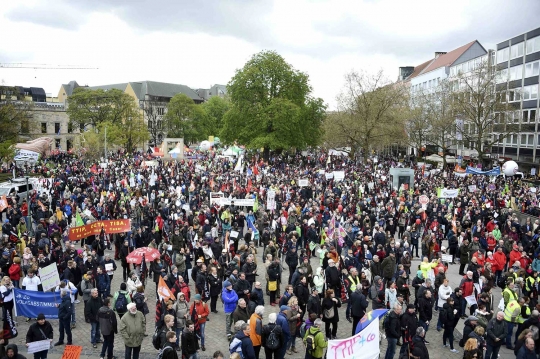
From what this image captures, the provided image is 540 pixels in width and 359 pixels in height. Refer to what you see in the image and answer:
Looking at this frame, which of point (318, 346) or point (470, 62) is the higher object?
point (470, 62)

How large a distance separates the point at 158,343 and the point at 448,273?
11.6m

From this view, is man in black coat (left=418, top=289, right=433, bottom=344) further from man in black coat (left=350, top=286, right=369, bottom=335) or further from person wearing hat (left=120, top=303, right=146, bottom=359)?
person wearing hat (left=120, top=303, right=146, bottom=359)

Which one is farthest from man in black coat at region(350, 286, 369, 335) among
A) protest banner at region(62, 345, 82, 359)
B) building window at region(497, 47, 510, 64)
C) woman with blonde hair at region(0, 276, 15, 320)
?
building window at region(497, 47, 510, 64)

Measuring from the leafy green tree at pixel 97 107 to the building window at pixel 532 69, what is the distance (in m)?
52.8

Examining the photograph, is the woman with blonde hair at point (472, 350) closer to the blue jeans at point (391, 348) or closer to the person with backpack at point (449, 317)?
the blue jeans at point (391, 348)

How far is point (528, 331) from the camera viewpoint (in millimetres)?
8641

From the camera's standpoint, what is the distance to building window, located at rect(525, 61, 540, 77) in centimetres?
4869

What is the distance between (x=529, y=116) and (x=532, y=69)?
5.07 meters

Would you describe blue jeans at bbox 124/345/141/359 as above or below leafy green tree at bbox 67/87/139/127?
below

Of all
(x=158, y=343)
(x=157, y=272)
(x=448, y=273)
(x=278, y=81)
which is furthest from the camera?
(x=278, y=81)

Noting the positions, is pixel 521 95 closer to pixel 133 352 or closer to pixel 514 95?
pixel 514 95

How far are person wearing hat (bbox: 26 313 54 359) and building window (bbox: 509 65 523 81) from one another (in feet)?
183

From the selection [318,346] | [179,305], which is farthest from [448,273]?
[179,305]

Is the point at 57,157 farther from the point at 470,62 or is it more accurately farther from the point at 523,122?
the point at 470,62
